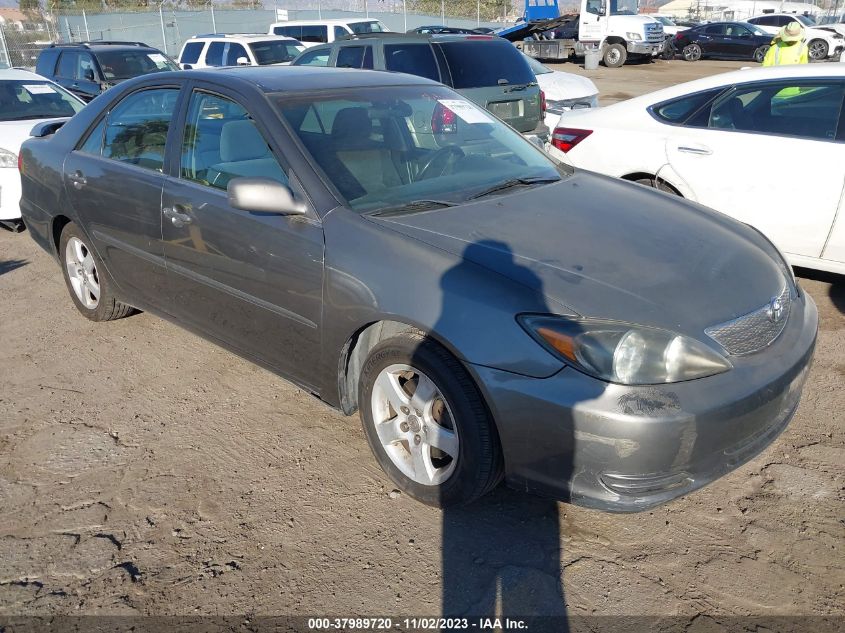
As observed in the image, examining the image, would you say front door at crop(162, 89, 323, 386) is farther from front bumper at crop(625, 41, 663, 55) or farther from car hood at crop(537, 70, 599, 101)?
front bumper at crop(625, 41, 663, 55)

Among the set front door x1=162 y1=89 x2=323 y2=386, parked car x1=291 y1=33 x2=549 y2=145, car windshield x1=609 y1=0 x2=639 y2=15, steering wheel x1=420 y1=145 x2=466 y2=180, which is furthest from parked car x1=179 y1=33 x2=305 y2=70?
car windshield x1=609 y1=0 x2=639 y2=15

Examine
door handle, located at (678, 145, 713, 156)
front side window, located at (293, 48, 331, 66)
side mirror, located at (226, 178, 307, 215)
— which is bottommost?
door handle, located at (678, 145, 713, 156)

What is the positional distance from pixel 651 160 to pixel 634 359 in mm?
3299

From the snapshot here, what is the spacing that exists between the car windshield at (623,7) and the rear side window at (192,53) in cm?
1703

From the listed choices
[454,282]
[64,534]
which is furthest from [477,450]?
[64,534]

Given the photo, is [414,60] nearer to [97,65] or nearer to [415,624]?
[97,65]

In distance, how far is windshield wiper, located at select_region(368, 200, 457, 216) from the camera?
3.16 meters

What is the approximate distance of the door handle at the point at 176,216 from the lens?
3684 mm

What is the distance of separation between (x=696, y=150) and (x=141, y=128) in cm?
370

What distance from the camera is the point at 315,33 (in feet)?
67.1

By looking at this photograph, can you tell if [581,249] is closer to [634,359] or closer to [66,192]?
[634,359]

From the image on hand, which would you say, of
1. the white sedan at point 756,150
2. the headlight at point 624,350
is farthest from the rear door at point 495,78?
the headlight at point 624,350

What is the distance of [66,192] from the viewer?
15.2 feet

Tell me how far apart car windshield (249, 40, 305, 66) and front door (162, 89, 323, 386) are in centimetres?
→ 1212
